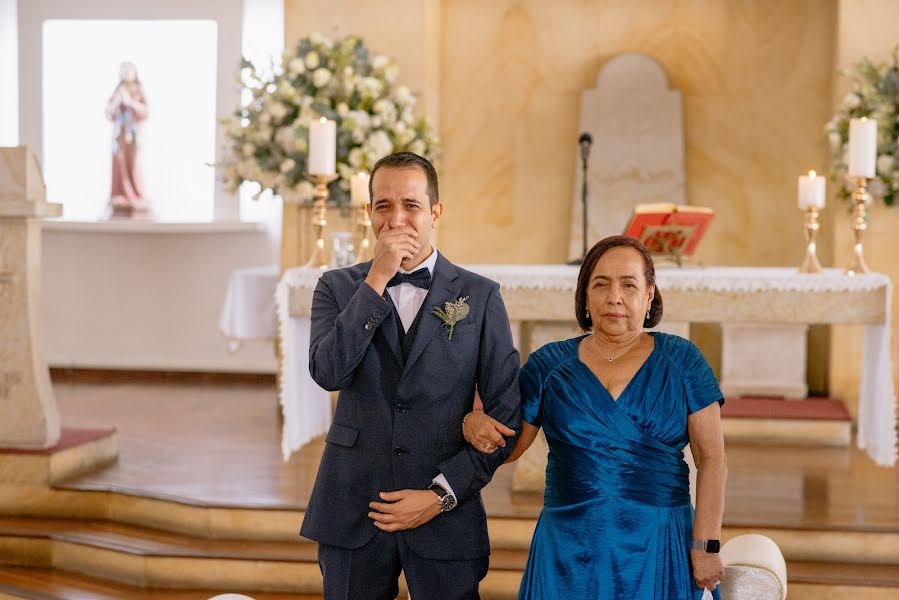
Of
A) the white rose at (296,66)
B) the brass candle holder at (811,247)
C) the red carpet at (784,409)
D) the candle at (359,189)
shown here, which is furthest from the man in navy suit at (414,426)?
the white rose at (296,66)

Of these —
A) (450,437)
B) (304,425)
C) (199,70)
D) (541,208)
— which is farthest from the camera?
(199,70)

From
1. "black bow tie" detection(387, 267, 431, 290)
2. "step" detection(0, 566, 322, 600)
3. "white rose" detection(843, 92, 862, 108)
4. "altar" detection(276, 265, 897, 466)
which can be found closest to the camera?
"black bow tie" detection(387, 267, 431, 290)

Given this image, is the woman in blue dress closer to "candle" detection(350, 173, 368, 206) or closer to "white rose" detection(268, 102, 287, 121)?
"candle" detection(350, 173, 368, 206)

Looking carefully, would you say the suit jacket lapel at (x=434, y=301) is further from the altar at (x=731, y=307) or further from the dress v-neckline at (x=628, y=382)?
the altar at (x=731, y=307)

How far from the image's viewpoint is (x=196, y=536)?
466cm

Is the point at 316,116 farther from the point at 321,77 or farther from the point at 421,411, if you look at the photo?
the point at 421,411

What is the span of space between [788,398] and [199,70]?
5522mm

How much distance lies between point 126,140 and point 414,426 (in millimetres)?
7372

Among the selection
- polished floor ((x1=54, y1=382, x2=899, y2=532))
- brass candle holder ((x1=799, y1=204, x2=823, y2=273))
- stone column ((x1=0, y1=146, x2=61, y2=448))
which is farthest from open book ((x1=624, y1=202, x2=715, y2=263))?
stone column ((x1=0, y1=146, x2=61, y2=448))

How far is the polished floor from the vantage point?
15.2 feet

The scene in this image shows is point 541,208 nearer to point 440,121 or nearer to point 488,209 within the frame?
point 488,209

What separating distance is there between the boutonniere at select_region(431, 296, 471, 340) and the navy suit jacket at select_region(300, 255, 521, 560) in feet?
0.04

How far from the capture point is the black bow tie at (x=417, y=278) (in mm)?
2473

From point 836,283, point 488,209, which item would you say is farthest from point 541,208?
point 836,283
